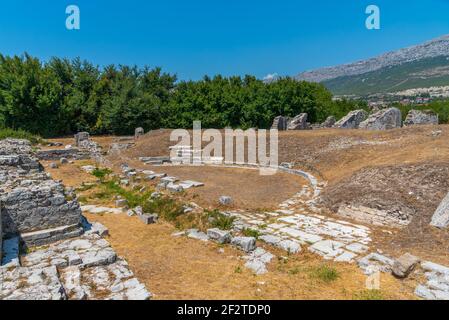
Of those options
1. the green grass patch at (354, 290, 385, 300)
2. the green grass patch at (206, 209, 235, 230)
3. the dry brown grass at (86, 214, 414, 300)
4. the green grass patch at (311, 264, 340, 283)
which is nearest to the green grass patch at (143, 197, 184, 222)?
the green grass patch at (206, 209, 235, 230)

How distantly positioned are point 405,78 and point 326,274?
180 meters

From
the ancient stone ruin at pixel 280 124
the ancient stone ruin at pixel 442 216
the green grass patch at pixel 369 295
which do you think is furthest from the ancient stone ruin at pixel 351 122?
the green grass patch at pixel 369 295

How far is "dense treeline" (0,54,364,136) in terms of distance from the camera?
2738cm

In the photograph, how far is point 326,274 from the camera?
5.24 metres

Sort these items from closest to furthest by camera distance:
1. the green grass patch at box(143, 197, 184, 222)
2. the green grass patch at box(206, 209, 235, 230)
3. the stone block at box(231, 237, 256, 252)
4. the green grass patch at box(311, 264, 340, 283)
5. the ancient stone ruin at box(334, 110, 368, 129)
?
the green grass patch at box(311, 264, 340, 283), the stone block at box(231, 237, 256, 252), the green grass patch at box(206, 209, 235, 230), the green grass patch at box(143, 197, 184, 222), the ancient stone ruin at box(334, 110, 368, 129)

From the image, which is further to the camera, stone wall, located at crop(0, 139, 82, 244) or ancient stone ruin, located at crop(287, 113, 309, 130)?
ancient stone ruin, located at crop(287, 113, 309, 130)

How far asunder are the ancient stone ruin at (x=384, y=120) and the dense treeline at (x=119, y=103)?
468 inches

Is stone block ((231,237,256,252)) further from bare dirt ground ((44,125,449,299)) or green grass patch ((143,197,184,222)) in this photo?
green grass patch ((143,197,184,222))

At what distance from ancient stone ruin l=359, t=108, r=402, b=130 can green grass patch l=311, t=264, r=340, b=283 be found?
1658 cm

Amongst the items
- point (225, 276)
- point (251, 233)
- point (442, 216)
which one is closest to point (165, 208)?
point (251, 233)

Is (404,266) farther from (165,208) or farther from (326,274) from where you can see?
(165,208)

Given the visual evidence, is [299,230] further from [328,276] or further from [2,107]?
[2,107]

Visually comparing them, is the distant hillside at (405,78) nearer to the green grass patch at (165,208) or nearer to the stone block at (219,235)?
the green grass patch at (165,208)
